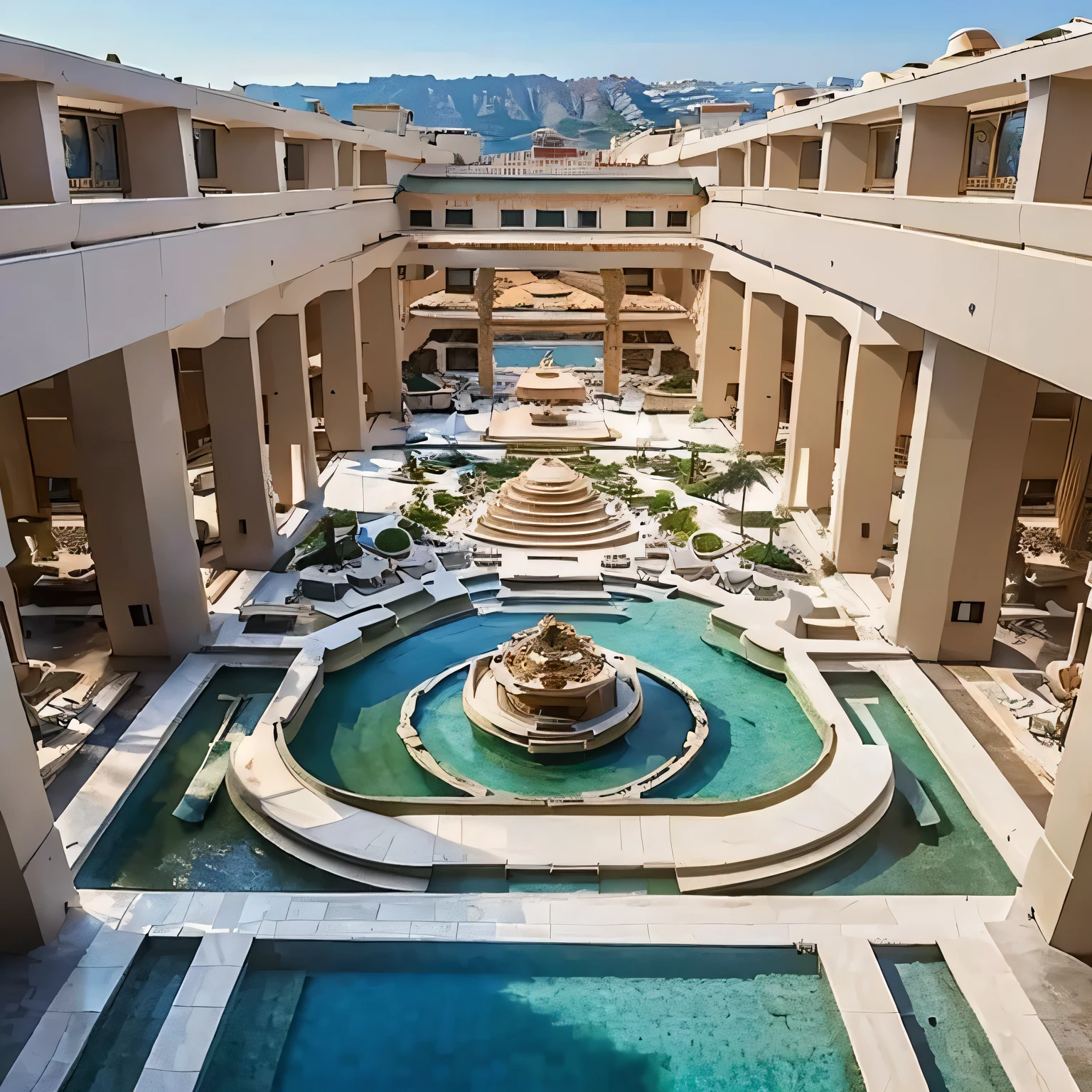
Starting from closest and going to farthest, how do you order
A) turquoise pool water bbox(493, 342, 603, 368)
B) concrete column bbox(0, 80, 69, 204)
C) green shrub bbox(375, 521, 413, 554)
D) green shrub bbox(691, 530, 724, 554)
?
concrete column bbox(0, 80, 69, 204)
green shrub bbox(375, 521, 413, 554)
green shrub bbox(691, 530, 724, 554)
turquoise pool water bbox(493, 342, 603, 368)

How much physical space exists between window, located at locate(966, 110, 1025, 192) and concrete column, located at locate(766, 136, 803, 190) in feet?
33.6

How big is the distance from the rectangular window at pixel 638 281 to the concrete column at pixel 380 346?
13.6 metres

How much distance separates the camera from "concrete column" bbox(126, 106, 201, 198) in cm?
1512

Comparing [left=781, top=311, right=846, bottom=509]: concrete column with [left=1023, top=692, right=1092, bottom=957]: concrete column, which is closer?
[left=1023, top=692, right=1092, bottom=957]: concrete column

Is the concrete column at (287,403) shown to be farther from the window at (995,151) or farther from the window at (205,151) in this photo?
the window at (995,151)

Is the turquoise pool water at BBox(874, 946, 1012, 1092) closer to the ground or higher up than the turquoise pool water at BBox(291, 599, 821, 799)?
higher up

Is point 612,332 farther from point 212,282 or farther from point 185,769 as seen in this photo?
point 185,769

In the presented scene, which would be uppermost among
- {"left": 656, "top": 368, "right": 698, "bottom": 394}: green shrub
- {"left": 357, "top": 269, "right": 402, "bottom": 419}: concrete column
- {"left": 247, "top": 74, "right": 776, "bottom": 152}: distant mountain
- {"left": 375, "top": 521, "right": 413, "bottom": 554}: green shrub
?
{"left": 247, "top": 74, "right": 776, "bottom": 152}: distant mountain

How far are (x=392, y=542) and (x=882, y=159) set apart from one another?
14011mm

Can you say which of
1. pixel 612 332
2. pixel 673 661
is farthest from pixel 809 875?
pixel 612 332

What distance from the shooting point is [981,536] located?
50.1 ft

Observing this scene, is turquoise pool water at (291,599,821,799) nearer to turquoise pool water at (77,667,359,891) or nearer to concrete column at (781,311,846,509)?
turquoise pool water at (77,667,359,891)

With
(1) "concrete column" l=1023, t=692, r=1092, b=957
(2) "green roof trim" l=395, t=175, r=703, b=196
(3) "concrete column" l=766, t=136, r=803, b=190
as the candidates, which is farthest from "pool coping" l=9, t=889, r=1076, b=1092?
(2) "green roof trim" l=395, t=175, r=703, b=196

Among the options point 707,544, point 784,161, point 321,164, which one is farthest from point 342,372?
point 784,161
